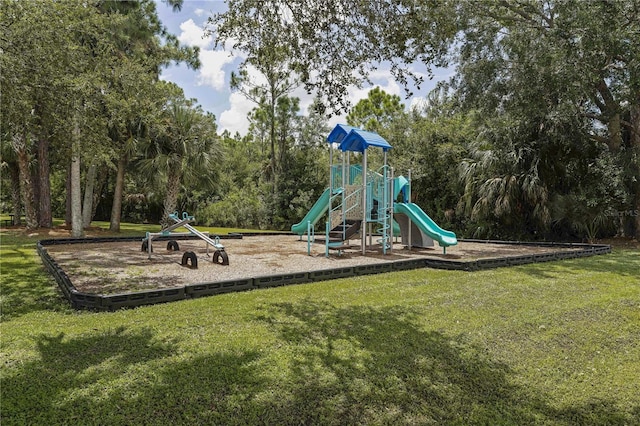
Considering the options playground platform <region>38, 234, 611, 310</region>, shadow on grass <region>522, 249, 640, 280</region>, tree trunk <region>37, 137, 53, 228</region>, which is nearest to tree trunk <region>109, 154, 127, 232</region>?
tree trunk <region>37, 137, 53, 228</region>

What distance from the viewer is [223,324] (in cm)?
426

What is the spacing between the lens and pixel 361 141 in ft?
33.9

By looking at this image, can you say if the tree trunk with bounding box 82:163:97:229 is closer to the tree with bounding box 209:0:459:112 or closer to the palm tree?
the palm tree

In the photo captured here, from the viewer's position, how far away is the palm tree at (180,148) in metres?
16.4

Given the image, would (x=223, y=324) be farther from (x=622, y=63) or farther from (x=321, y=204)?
(x=622, y=63)

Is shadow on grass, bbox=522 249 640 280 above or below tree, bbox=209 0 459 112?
below

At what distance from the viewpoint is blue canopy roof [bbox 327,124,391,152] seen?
33.6ft

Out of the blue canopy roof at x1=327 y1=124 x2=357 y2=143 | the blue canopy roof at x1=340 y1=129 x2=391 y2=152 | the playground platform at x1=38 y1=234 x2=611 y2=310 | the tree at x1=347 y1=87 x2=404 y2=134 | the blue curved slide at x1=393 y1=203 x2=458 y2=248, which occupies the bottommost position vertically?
the playground platform at x1=38 y1=234 x2=611 y2=310

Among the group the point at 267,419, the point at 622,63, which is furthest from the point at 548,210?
the point at 267,419

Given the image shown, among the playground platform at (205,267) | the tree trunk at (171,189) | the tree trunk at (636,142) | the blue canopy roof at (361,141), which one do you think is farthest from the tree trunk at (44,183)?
the tree trunk at (636,142)

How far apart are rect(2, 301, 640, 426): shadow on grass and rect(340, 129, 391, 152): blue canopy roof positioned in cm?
688

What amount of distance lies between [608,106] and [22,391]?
16337 millimetres

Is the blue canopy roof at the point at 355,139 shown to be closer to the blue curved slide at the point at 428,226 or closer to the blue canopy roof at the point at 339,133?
the blue canopy roof at the point at 339,133

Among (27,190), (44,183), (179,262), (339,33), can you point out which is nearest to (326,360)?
(339,33)
